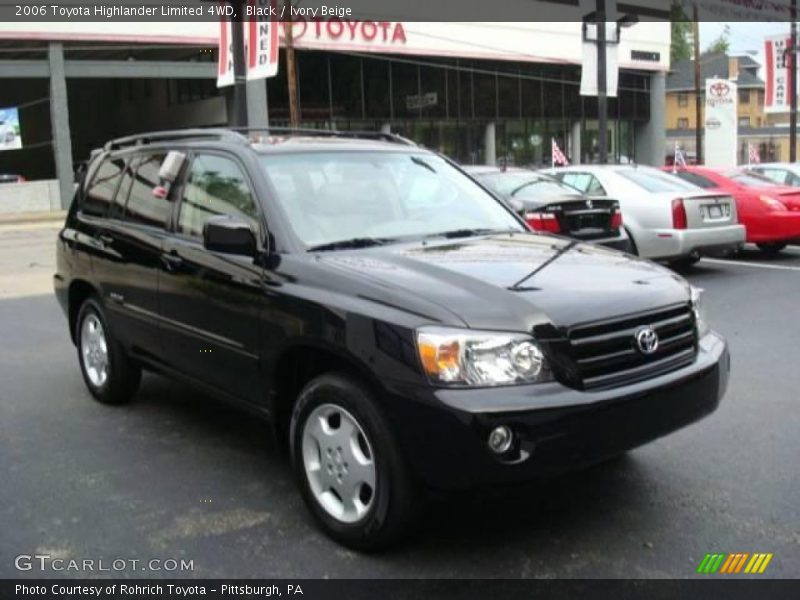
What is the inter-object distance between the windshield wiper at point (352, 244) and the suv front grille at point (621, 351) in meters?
1.24

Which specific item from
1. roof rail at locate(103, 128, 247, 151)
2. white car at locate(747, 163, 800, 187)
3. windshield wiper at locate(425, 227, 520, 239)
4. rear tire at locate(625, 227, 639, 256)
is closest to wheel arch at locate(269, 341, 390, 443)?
Result: windshield wiper at locate(425, 227, 520, 239)

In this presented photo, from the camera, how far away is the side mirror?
13.0ft

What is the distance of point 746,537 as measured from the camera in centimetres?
360

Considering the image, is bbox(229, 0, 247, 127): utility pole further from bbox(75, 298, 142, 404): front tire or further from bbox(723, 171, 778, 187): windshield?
bbox(723, 171, 778, 187): windshield

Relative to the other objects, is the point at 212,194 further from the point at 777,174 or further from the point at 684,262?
the point at 777,174

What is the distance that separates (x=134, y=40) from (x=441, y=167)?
2552 centimetres

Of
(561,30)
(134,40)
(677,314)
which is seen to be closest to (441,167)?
(677,314)

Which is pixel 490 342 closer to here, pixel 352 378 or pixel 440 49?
pixel 352 378

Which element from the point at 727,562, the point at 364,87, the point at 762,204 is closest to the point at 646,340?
the point at 727,562

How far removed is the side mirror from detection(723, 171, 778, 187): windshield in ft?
35.6

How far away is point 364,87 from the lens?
33.7 m

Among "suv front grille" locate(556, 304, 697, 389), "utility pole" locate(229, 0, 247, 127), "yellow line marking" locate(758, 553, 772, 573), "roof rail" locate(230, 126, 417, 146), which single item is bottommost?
"yellow line marking" locate(758, 553, 772, 573)

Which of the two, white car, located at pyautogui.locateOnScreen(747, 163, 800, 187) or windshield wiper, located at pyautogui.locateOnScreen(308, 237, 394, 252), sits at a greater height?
white car, located at pyautogui.locateOnScreen(747, 163, 800, 187)

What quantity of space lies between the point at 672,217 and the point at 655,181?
3.10ft
